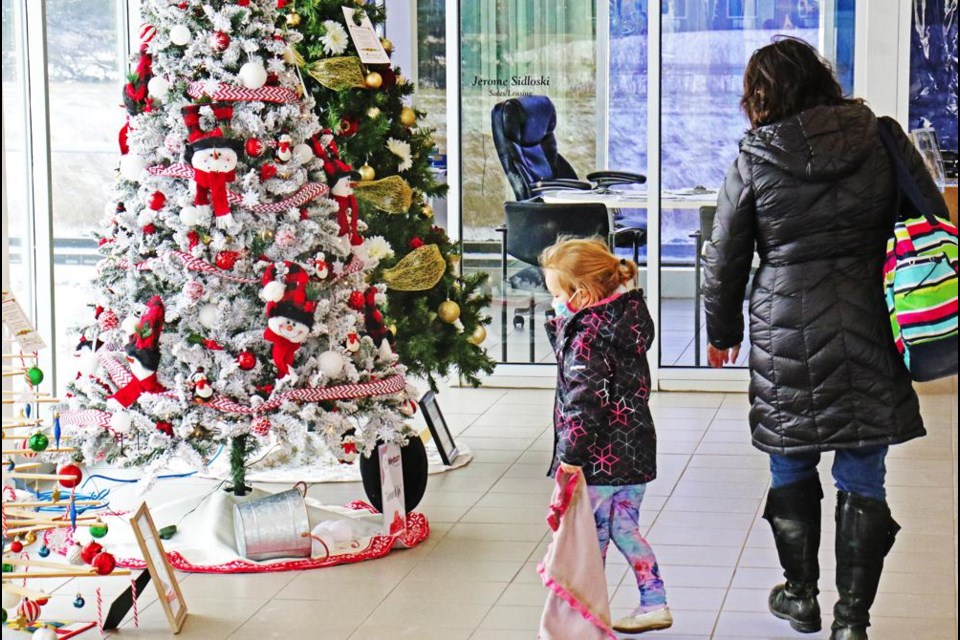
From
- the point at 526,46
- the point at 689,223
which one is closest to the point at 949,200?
the point at 689,223

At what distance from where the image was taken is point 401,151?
6102mm

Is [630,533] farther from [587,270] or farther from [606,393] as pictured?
[587,270]

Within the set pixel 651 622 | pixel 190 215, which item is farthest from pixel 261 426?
pixel 651 622

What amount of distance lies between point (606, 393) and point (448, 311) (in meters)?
2.41

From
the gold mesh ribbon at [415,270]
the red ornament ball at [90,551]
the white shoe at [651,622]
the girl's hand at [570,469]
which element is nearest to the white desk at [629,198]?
the gold mesh ribbon at [415,270]

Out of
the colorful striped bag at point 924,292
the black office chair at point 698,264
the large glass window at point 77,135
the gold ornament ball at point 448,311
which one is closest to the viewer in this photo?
the colorful striped bag at point 924,292

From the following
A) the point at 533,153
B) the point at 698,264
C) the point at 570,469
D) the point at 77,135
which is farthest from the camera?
the point at 533,153

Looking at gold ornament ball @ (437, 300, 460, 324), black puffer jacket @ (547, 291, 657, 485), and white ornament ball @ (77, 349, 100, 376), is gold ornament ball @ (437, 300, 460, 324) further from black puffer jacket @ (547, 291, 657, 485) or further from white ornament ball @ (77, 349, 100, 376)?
black puffer jacket @ (547, 291, 657, 485)

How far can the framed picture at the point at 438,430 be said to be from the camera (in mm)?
6344

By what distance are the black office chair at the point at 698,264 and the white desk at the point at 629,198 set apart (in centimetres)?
8

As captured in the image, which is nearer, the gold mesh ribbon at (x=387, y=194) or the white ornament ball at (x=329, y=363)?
the white ornament ball at (x=329, y=363)

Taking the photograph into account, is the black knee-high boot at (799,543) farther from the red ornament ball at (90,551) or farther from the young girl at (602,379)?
the red ornament ball at (90,551)

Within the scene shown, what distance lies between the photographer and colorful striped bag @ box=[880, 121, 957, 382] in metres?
3.61

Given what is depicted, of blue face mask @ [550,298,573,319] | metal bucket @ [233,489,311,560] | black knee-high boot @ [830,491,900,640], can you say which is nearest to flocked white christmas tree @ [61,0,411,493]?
metal bucket @ [233,489,311,560]
